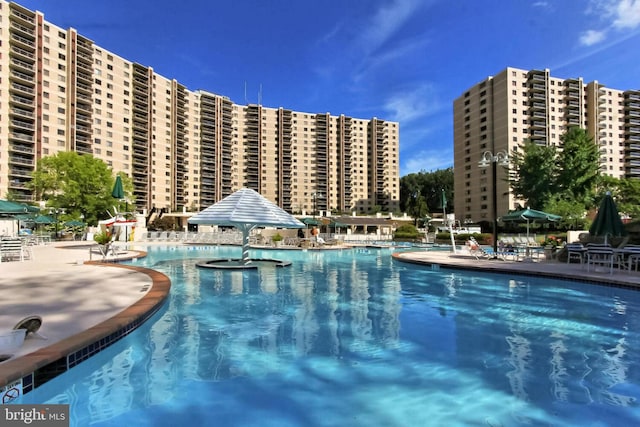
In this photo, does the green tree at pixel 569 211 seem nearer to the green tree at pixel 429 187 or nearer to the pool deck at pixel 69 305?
the pool deck at pixel 69 305

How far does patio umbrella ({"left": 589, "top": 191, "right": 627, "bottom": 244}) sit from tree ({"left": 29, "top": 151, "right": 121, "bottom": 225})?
132ft

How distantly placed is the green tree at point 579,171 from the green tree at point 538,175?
1.06 m

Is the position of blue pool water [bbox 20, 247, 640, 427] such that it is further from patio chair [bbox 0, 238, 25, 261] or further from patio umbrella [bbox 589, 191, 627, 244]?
patio chair [bbox 0, 238, 25, 261]

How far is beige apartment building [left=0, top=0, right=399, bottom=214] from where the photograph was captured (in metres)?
54.7

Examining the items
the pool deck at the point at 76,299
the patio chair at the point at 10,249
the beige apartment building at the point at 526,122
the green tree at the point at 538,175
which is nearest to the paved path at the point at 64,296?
the pool deck at the point at 76,299

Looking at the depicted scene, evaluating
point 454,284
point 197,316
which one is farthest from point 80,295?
point 454,284

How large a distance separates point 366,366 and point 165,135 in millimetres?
84855

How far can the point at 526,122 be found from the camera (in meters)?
69.2

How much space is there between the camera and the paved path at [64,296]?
4.72 metres

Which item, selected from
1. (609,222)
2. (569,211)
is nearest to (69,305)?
(609,222)

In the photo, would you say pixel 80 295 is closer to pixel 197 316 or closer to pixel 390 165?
pixel 197 316

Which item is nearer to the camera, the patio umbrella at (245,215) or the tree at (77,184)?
the patio umbrella at (245,215)

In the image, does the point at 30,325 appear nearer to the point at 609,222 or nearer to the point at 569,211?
the point at 609,222

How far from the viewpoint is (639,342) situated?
5191 mm
